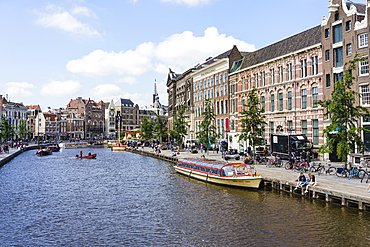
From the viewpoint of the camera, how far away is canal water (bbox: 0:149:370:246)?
18.7m

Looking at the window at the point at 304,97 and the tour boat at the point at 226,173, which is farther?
the window at the point at 304,97

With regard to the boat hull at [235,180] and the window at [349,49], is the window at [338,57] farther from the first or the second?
the boat hull at [235,180]

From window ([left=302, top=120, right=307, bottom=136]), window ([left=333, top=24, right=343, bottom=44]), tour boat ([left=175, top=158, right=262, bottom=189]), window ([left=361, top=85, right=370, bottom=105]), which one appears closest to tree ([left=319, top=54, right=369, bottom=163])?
tour boat ([left=175, top=158, right=262, bottom=189])

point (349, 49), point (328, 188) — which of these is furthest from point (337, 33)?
point (328, 188)

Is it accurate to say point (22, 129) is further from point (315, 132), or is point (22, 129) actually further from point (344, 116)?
point (344, 116)

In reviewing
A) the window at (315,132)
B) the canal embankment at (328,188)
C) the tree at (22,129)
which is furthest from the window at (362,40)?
the tree at (22,129)

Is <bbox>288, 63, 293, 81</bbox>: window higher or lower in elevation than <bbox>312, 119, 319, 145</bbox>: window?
higher

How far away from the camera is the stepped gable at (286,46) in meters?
47.6

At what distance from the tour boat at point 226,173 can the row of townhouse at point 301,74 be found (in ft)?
48.5

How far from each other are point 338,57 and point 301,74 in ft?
22.1

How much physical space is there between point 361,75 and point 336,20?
9.03m

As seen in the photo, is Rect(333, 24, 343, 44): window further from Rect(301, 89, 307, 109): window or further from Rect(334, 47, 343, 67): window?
Rect(301, 89, 307, 109): window

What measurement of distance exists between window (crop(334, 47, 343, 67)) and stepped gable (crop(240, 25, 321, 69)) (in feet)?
12.9

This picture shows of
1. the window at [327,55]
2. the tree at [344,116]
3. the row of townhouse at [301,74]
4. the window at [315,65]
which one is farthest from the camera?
the window at [315,65]
